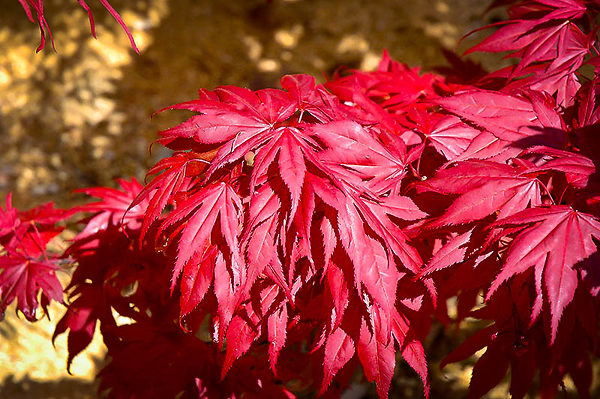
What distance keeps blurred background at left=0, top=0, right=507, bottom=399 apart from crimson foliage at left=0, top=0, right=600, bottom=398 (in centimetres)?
150

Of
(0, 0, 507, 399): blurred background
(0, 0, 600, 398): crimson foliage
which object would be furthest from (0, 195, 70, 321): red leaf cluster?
(0, 0, 507, 399): blurred background

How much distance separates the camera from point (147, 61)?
8.12ft

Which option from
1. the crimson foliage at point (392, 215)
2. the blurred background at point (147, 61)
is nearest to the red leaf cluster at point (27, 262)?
the crimson foliage at point (392, 215)

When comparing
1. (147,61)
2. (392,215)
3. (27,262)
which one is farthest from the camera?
(147,61)

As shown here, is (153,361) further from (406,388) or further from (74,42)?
(74,42)

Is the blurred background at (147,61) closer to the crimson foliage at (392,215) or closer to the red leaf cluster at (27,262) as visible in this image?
the red leaf cluster at (27,262)

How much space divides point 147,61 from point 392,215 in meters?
2.15

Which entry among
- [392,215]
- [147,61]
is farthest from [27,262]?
[147,61]

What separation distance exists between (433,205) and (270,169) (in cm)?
24

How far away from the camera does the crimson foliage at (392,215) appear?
608 millimetres

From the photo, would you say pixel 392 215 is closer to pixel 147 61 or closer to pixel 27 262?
pixel 27 262

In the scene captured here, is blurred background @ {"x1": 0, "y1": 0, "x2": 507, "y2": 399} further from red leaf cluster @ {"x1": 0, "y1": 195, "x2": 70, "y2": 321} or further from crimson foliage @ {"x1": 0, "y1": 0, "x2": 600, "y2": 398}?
crimson foliage @ {"x1": 0, "y1": 0, "x2": 600, "y2": 398}

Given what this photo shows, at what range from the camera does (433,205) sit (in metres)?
0.69

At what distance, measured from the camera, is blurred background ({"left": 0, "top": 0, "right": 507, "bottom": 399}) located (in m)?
2.30
